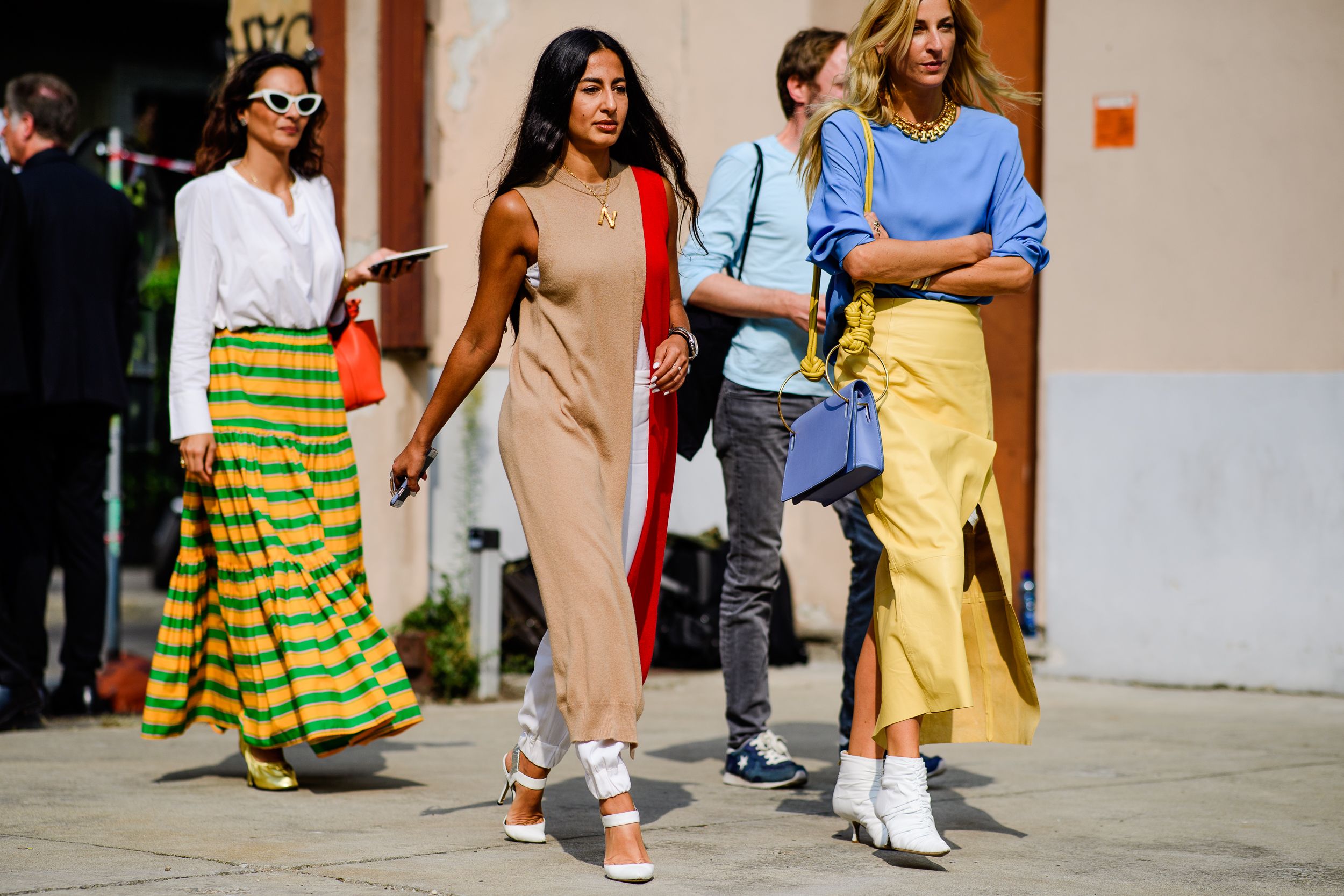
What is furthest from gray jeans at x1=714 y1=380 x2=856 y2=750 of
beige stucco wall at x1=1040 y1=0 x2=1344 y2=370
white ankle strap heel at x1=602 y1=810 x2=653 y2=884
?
beige stucco wall at x1=1040 y1=0 x2=1344 y2=370

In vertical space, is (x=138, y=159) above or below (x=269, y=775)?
above

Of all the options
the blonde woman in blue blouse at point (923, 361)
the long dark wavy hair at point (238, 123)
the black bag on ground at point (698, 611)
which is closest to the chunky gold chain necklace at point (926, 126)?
the blonde woman in blue blouse at point (923, 361)

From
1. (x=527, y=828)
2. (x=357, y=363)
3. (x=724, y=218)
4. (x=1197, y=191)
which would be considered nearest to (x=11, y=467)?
(x=357, y=363)

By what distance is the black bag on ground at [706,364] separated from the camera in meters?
4.84

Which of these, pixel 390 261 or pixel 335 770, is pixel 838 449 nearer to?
pixel 390 261

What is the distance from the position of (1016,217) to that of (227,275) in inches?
87.7

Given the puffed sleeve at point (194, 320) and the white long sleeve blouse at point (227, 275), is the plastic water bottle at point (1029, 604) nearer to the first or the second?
the white long sleeve blouse at point (227, 275)

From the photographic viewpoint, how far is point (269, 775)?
4.64m

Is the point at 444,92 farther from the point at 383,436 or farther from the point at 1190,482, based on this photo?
the point at 1190,482

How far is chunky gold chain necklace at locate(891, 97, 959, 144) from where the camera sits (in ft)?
12.8

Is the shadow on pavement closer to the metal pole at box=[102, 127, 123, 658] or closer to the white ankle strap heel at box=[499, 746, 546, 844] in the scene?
the white ankle strap heel at box=[499, 746, 546, 844]

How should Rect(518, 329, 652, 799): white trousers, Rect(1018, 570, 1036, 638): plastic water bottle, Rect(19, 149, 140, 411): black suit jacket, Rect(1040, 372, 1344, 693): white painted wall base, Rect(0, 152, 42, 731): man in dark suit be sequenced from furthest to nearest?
Rect(1018, 570, 1036, 638): plastic water bottle → Rect(1040, 372, 1344, 693): white painted wall base → Rect(19, 149, 140, 411): black suit jacket → Rect(0, 152, 42, 731): man in dark suit → Rect(518, 329, 652, 799): white trousers

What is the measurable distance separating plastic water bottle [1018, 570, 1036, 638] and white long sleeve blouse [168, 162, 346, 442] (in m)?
3.61

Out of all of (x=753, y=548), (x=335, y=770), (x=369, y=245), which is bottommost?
(x=335, y=770)
